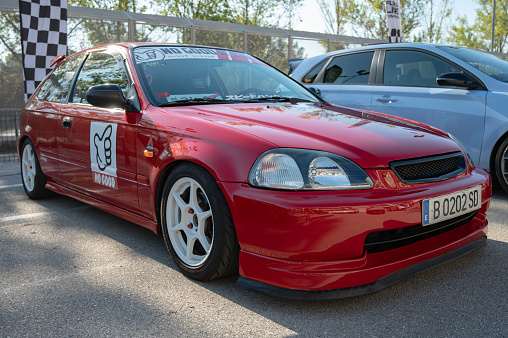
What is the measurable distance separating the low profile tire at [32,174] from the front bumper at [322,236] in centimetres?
281

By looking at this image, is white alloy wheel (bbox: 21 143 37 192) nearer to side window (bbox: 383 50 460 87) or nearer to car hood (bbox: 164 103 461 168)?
car hood (bbox: 164 103 461 168)

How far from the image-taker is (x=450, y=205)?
245 cm

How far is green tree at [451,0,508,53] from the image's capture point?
34656 mm

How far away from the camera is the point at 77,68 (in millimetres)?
4105

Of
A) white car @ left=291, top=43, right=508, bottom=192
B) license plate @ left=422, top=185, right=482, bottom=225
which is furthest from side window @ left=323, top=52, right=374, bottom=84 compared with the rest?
license plate @ left=422, top=185, right=482, bottom=225

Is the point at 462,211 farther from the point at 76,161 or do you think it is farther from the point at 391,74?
the point at 391,74

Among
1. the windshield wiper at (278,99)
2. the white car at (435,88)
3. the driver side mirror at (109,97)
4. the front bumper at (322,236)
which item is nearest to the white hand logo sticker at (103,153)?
the driver side mirror at (109,97)

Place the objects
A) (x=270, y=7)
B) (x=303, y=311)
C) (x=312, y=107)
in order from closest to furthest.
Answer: (x=303, y=311), (x=312, y=107), (x=270, y=7)

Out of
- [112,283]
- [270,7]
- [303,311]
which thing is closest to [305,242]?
[303,311]

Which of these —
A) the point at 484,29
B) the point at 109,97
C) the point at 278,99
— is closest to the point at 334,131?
the point at 278,99

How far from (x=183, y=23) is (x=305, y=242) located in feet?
38.0

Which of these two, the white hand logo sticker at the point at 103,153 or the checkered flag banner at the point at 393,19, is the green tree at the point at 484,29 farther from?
the white hand logo sticker at the point at 103,153

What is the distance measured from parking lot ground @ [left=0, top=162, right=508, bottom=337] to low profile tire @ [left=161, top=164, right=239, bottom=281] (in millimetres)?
108

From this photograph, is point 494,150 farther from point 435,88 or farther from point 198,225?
point 198,225
